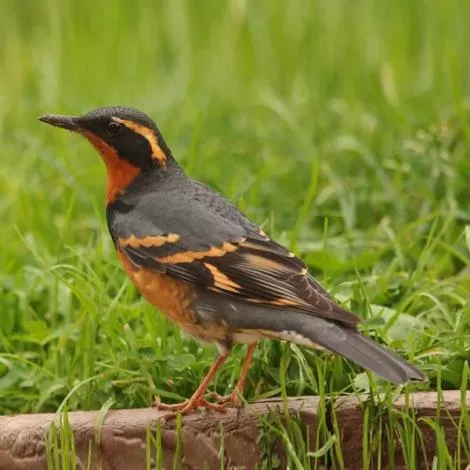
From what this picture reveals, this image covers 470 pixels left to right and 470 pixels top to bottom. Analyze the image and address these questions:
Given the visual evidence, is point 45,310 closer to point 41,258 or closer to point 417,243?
point 41,258

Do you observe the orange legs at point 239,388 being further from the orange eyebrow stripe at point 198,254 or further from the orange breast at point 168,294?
the orange eyebrow stripe at point 198,254

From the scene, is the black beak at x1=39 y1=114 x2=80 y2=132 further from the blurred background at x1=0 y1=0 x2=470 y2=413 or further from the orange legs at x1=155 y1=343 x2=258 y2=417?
the orange legs at x1=155 y1=343 x2=258 y2=417

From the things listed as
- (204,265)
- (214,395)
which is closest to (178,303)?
(204,265)

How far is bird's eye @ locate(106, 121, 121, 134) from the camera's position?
17.6 feet

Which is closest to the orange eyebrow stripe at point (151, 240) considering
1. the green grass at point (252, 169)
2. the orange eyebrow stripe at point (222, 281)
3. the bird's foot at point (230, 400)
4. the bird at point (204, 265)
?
the bird at point (204, 265)

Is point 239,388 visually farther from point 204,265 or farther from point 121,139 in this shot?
point 121,139

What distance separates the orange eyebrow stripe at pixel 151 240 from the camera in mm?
5129

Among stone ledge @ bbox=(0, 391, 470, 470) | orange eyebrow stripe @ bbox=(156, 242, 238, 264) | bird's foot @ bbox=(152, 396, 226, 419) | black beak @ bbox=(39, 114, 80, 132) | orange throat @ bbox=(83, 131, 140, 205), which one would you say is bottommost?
stone ledge @ bbox=(0, 391, 470, 470)

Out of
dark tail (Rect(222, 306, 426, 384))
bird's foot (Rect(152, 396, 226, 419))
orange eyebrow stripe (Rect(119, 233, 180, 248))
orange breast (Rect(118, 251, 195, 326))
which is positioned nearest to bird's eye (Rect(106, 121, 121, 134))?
orange eyebrow stripe (Rect(119, 233, 180, 248))

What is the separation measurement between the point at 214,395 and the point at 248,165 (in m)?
2.71

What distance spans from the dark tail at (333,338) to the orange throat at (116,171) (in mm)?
878

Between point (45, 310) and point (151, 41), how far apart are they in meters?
4.15

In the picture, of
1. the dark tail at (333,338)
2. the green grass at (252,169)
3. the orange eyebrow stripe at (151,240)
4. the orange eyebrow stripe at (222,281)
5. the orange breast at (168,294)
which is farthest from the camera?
the green grass at (252,169)

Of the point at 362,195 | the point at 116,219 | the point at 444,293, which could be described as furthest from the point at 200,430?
the point at 362,195
